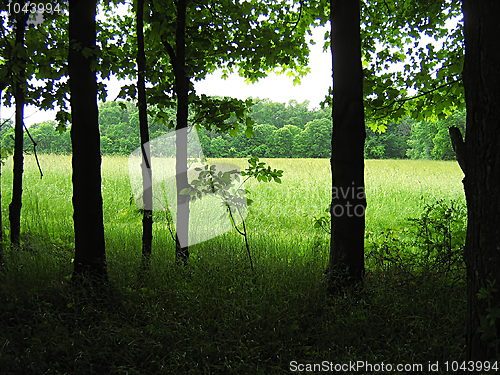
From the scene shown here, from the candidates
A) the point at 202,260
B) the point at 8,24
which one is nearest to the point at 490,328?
the point at 202,260

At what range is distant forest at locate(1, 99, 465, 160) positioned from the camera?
41875 millimetres

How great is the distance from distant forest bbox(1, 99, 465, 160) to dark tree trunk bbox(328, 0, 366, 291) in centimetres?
3650

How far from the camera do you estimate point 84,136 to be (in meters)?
3.68

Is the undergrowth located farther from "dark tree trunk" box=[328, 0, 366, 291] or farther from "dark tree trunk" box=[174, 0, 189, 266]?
"dark tree trunk" box=[174, 0, 189, 266]

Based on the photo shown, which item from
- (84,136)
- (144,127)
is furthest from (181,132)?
(84,136)

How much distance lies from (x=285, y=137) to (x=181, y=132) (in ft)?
155

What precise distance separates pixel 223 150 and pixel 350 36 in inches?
1488

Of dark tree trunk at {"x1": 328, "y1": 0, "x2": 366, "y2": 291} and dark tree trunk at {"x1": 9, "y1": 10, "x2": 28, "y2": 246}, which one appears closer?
dark tree trunk at {"x1": 328, "y1": 0, "x2": 366, "y2": 291}

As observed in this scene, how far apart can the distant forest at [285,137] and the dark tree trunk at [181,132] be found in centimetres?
3542

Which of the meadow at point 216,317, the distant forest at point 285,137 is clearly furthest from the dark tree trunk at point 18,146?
the distant forest at point 285,137

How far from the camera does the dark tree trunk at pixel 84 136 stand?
12.0 ft

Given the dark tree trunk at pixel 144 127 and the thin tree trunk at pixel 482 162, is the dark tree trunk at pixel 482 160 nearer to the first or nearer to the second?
the thin tree trunk at pixel 482 162
